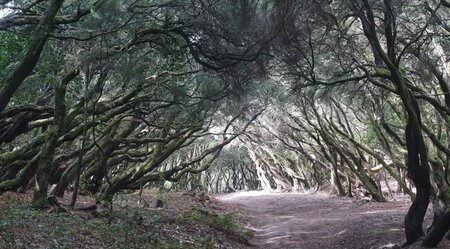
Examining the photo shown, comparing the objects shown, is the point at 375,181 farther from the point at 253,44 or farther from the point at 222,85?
the point at 253,44

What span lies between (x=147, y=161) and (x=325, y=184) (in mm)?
19958

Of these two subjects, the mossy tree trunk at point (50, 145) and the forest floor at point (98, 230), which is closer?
the forest floor at point (98, 230)

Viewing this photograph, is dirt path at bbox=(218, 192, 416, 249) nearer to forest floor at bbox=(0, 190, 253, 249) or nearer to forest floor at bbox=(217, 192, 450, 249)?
forest floor at bbox=(217, 192, 450, 249)

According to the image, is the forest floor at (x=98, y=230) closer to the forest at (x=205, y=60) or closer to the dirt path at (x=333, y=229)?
the forest at (x=205, y=60)

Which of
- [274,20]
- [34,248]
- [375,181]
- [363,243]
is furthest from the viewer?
[375,181]

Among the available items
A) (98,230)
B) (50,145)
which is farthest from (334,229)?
(50,145)

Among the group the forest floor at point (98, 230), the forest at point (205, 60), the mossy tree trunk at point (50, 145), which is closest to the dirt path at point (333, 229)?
the forest at point (205, 60)

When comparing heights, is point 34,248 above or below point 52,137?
below

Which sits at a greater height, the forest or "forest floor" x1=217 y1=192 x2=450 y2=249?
the forest

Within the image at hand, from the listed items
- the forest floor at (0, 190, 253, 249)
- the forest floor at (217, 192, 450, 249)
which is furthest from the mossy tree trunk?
the forest floor at (217, 192, 450, 249)

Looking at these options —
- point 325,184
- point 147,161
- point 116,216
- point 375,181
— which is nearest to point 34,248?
point 116,216

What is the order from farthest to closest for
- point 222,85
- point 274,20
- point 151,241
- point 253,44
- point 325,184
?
point 325,184
point 222,85
point 151,241
point 253,44
point 274,20

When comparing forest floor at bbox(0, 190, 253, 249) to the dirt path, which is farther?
the dirt path

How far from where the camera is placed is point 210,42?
8430 millimetres
